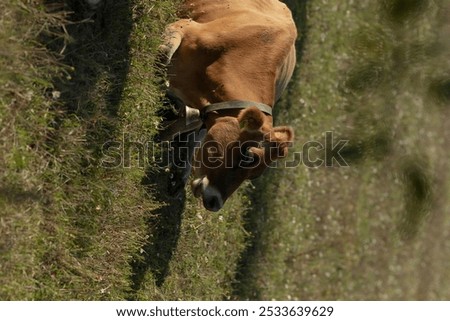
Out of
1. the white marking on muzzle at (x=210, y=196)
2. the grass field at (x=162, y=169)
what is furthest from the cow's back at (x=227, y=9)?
the white marking on muzzle at (x=210, y=196)

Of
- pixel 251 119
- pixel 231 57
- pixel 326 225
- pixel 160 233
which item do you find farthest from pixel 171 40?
pixel 326 225

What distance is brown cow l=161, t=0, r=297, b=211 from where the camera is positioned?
676 cm

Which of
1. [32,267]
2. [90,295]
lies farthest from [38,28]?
[90,295]

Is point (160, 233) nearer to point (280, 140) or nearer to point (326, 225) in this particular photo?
point (280, 140)

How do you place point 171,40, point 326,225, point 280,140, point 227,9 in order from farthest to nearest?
point 326,225, point 227,9, point 171,40, point 280,140

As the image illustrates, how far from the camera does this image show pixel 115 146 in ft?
23.5

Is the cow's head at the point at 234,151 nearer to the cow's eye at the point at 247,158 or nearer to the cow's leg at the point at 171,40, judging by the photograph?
the cow's eye at the point at 247,158

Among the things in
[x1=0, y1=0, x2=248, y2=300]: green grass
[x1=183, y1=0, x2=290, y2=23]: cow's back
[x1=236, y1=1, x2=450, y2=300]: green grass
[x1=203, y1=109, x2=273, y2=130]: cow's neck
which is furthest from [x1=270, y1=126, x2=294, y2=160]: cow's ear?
[x1=0, y1=0, x2=248, y2=300]: green grass

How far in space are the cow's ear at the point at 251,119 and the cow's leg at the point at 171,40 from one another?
3.49 feet

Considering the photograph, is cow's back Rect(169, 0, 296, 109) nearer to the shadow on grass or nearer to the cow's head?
the cow's head

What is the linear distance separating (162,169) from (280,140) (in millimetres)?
1795

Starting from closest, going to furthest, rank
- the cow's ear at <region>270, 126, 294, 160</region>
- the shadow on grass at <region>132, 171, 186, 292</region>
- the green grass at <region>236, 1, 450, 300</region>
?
the cow's ear at <region>270, 126, 294, 160</region> < the shadow on grass at <region>132, 171, 186, 292</region> < the green grass at <region>236, 1, 450, 300</region>

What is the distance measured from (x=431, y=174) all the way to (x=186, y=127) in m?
4.29

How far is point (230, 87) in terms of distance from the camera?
6.87 m
